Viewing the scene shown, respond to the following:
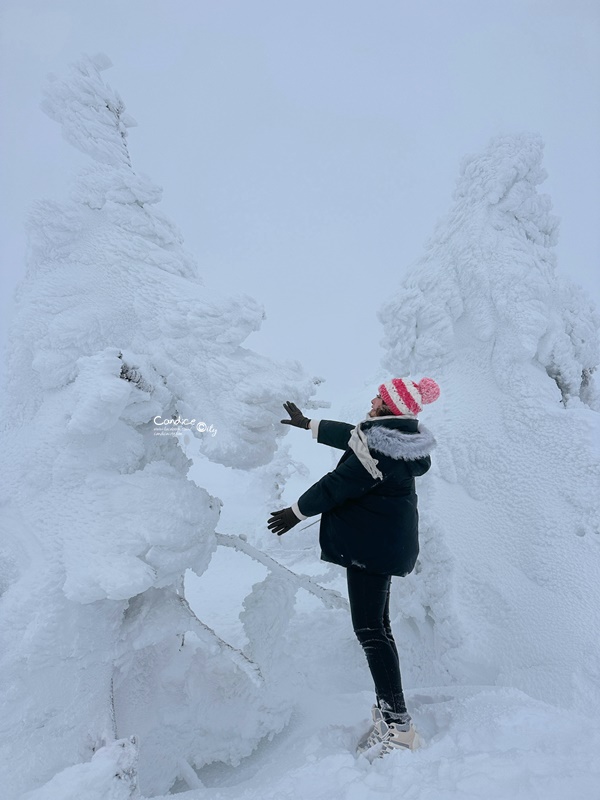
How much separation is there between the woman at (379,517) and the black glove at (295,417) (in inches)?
11.0

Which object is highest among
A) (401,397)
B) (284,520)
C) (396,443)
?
(401,397)

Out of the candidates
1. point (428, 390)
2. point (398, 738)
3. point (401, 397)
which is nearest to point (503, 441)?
point (428, 390)

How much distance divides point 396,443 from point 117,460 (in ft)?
4.93

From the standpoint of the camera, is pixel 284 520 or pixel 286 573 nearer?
pixel 284 520

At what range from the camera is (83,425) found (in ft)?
7.15

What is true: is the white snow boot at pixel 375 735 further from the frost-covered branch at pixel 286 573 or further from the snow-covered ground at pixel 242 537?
the frost-covered branch at pixel 286 573

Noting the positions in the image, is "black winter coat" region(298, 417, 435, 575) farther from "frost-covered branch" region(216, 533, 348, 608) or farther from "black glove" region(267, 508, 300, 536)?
"frost-covered branch" region(216, 533, 348, 608)

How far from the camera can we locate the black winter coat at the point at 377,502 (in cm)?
198

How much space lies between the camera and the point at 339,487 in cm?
198

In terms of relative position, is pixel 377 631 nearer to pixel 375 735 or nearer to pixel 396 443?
pixel 375 735

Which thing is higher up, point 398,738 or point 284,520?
point 284,520

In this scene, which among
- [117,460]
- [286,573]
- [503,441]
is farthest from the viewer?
[503,441]

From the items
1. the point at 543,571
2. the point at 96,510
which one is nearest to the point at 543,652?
the point at 543,571

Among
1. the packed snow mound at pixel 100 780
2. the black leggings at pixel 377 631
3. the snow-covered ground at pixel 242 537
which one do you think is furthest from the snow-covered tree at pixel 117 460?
the black leggings at pixel 377 631
